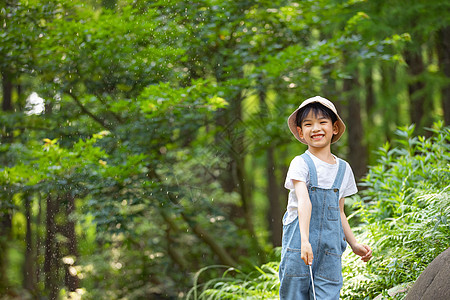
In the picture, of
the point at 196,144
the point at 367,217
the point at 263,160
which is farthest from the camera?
the point at 263,160

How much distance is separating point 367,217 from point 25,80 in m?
4.72

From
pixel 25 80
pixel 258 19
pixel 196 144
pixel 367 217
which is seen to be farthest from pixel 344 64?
pixel 25 80

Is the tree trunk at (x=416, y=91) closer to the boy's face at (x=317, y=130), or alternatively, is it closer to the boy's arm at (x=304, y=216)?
the boy's face at (x=317, y=130)

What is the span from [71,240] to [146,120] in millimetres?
1973

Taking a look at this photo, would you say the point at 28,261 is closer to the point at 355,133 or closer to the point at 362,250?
the point at 362,250

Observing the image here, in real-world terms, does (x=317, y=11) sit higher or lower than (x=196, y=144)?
higher

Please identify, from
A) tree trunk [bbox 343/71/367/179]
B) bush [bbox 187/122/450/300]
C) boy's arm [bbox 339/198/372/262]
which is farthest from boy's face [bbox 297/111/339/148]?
tree trunk [bbox 343/71/367/179]

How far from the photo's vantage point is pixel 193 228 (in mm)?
6184

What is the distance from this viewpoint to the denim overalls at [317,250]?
217cm

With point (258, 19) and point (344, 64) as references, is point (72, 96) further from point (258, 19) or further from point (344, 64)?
point (344, 64)

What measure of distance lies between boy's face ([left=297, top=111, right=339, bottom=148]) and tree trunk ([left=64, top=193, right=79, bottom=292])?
3958mm

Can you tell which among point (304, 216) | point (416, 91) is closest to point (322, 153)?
point (304, 216)

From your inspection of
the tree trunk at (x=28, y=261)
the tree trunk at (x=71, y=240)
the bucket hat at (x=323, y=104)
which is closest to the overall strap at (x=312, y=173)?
the bucket hat at (x=323, y=104)

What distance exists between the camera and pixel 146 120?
5.76 metres
